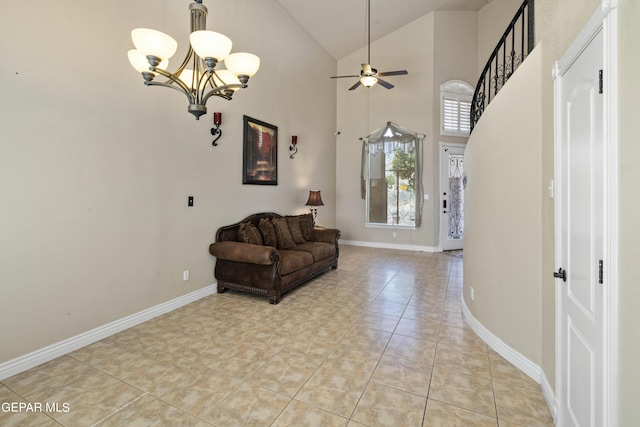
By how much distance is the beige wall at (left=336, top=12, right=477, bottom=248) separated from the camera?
22.0 feet

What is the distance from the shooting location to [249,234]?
161 inches

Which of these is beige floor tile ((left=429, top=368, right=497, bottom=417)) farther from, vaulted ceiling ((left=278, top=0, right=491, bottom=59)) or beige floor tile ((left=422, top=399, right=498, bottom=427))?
vaulted ceiling ((left=278, top=0, right=491, bottom=59))

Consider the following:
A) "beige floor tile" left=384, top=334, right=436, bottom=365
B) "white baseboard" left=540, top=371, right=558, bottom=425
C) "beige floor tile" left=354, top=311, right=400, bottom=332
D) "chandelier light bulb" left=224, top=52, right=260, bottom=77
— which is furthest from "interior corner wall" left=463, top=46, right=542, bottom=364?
"chandelier light bulb" left=224, top=52, right=260, bottom=77

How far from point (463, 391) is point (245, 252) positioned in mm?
2602

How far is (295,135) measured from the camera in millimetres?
5770

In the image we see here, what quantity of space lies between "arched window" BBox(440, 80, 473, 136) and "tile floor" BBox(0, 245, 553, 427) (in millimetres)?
5000

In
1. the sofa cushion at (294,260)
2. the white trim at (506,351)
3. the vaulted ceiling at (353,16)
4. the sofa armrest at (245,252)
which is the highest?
the vaulted ceiling at (353,16)

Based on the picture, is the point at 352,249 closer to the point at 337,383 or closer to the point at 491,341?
the point at 491,341

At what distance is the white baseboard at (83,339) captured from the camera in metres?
2.16

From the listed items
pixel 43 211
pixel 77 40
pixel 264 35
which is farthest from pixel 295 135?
pixel 43 211

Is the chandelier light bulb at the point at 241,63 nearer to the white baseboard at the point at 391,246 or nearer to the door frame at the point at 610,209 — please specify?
the door frame at the point at 610,209

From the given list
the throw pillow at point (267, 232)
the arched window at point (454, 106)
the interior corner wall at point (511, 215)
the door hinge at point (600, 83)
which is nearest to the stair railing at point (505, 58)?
the interior corner wall at point (511, 215)

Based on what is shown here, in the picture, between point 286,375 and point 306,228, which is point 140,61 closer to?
point 286,375

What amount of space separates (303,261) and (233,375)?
6.72 ft
